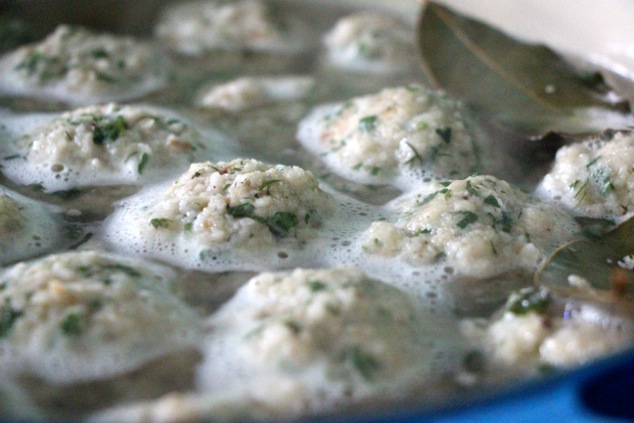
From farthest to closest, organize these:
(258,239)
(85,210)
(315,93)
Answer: (315,93) → (85,210) → (258,239)

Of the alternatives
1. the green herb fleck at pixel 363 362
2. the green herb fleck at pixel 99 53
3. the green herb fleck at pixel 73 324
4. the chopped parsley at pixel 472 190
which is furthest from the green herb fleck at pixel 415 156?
the green herb fleck at pixel 99 53

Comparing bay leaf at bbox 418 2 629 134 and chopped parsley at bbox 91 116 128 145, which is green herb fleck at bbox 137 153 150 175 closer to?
chopped parsley at bbox 91 116 128 145

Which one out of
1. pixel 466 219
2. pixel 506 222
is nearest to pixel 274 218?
pixel 466 219

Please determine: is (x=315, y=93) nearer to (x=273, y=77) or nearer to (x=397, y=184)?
(x=273, y=77)

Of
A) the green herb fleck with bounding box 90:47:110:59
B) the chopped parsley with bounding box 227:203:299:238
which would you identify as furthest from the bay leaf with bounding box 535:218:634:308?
the green herb fleck with bounding box 90:47:110:59

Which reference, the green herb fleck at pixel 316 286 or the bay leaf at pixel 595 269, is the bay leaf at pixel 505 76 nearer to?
the bay leaf at pixel 595 269

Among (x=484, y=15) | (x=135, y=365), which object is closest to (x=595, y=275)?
(x=135, y=365)

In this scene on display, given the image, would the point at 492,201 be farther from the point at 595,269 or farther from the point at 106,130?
→ the point at 106,130
